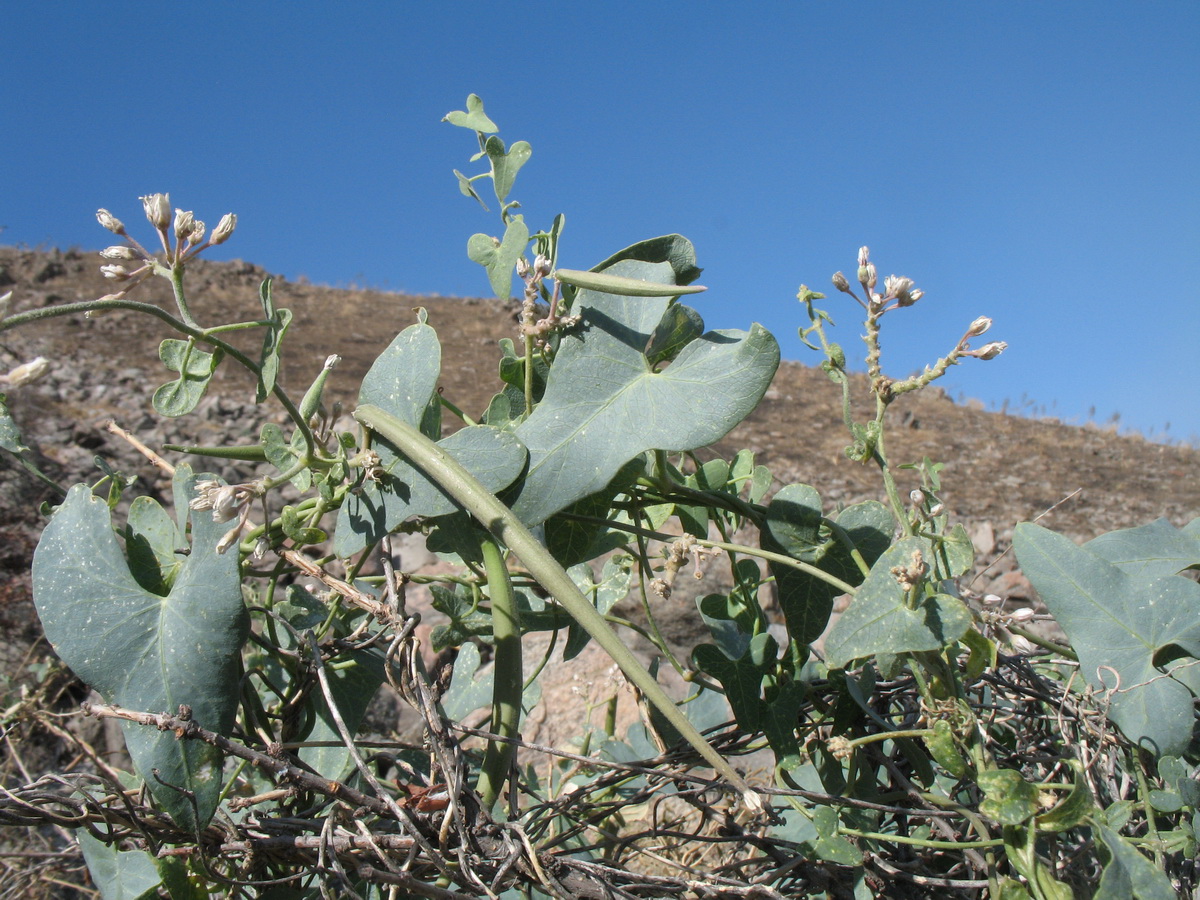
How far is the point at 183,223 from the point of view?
72 cm

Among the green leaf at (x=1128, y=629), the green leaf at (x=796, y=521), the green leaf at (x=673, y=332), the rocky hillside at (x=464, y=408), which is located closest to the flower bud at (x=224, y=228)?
the green leaf at (x=673, y=332)

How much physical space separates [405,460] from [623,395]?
242 mm

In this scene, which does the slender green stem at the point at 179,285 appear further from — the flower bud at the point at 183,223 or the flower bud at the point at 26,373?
the flower bud at the point at 26,373

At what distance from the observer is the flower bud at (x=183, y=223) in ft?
2.33

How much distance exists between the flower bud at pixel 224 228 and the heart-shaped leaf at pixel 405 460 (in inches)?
7.6

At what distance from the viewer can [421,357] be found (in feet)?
2.70

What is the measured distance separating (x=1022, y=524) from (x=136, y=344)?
27.7 ft

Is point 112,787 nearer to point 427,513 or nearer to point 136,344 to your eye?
point 427,513

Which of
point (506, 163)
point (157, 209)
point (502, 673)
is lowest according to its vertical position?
point (502, 673)

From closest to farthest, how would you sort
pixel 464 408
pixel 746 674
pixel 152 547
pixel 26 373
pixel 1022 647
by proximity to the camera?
1. pixel 26 373
2. pixel 152 547
3. pixel 746 674
4. pixel 1022 647
5. pixel 464 408

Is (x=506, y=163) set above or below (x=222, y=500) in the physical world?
above

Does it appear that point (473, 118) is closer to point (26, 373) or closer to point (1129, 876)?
point (26, 373)

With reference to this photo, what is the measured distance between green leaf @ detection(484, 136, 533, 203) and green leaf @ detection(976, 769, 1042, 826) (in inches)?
30.8

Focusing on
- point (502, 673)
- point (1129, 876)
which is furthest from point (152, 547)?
point (1129, 876)
